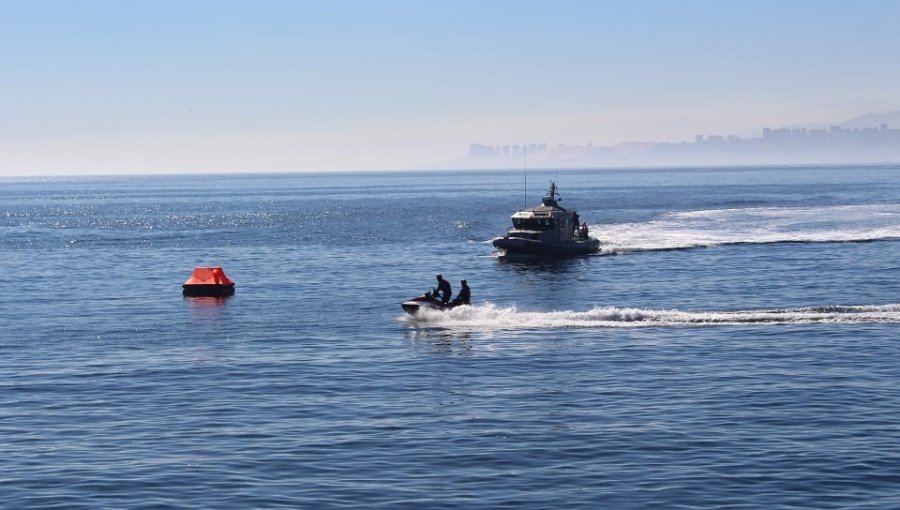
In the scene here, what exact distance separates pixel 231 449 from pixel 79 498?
14.3 feet

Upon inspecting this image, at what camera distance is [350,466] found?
87.6 ft

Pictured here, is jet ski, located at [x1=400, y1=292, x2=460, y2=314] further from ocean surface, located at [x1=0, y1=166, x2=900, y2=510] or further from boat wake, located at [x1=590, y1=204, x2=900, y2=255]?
boat wake, located at [x1=590, y1=204, x2=900, y2=255]

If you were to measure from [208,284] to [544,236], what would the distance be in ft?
91.1

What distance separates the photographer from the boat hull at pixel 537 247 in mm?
80625

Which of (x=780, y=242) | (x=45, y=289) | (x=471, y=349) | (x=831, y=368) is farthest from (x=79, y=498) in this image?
(x=780, y=242)

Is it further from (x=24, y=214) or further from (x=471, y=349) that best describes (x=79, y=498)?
(x=24, y=214)

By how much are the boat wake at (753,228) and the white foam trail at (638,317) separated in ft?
119

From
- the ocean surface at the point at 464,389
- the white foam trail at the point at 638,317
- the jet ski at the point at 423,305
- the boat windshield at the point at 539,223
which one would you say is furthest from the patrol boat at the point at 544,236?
the jet ski at the point at 423,305

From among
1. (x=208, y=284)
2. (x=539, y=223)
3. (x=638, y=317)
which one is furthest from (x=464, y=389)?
(x=539, y=223)

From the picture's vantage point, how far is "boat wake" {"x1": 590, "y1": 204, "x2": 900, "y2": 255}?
92.0 metres

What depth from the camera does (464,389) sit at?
35.2 metres

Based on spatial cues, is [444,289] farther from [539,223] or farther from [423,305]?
[539,223]

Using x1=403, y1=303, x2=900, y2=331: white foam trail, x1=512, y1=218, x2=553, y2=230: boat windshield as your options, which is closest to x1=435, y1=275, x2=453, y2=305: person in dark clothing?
x1=403, y1=303, x2=900, y2=331: white foam trail

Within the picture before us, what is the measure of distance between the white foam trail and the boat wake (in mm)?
36387
